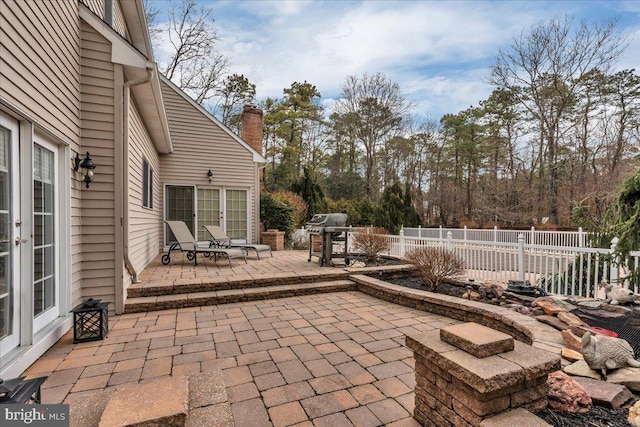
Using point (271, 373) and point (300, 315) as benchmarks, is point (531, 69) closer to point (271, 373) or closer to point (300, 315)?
point (300, 315)

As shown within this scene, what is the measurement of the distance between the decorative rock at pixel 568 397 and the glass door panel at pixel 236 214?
812 cm

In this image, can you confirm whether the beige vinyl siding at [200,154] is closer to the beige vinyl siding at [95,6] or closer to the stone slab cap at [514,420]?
the beige vinyl siding at [95,6]

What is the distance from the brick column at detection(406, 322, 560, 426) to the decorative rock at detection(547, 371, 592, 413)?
0.14 m

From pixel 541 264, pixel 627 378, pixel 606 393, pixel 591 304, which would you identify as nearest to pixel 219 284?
pixel 606 393

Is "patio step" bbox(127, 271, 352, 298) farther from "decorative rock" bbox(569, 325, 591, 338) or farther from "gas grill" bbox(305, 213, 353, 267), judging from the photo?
"decorative rock" bbox(569, 325, 591, 338)

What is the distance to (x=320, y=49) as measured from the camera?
1123cm

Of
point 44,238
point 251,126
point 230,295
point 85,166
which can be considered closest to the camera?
point 44,238

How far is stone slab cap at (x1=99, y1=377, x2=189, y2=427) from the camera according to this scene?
3.87ft

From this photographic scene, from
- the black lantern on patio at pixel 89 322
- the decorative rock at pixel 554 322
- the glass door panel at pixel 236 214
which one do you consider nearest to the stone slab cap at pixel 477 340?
the decorative rock at pixel 554 322

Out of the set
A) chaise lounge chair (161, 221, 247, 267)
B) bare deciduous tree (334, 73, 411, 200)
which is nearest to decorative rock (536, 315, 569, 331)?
chaise lounge chair (161, 221, 247, 267)

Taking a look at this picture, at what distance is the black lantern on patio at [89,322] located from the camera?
2834 mm

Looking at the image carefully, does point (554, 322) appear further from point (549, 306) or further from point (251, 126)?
point (251, 126)

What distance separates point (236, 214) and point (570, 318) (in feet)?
25.6

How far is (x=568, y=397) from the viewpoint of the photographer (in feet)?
5.49
